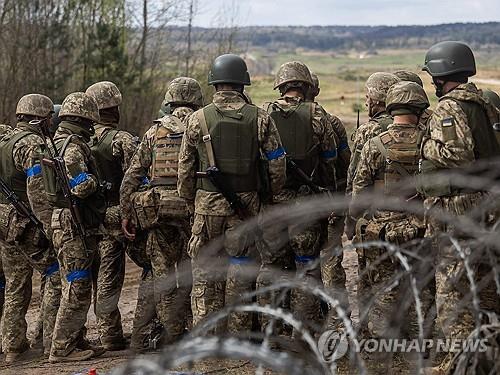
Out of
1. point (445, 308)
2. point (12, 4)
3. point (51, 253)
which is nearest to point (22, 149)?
point (51, 253)

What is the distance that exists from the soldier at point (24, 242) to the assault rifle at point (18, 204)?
0.09 feet

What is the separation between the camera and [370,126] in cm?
655

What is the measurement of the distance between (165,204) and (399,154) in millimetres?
1929

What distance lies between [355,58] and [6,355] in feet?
430

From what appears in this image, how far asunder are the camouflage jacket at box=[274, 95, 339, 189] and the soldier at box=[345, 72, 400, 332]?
0.25 metres

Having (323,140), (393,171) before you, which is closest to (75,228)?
(323,140)

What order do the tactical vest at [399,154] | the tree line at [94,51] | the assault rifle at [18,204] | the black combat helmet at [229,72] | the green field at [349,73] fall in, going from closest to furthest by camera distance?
the tactical vest at [399,154] < the black combat helmet at [229,72] < the assault rifle at [18,204] < the tree line at [94,51] < the green field at [349,73]

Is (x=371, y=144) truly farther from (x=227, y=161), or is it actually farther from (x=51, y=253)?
(x=51, y=253)

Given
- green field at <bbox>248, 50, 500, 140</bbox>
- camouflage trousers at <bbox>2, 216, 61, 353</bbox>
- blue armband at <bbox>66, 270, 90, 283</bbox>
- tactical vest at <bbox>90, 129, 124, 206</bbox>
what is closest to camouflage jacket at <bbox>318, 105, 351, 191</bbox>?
green field at <bbox>248, 50, 500, 140</bbox>

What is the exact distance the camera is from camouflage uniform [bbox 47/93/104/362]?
6.76 meters

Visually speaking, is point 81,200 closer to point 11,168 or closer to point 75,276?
point 75,276

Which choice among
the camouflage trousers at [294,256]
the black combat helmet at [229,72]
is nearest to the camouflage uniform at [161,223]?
the black combat helmet at [229,72]

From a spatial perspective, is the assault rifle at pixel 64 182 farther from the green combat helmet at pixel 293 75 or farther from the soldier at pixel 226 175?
the green combat helmet at pixel 293 75

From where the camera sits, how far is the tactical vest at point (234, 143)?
20.4ft
